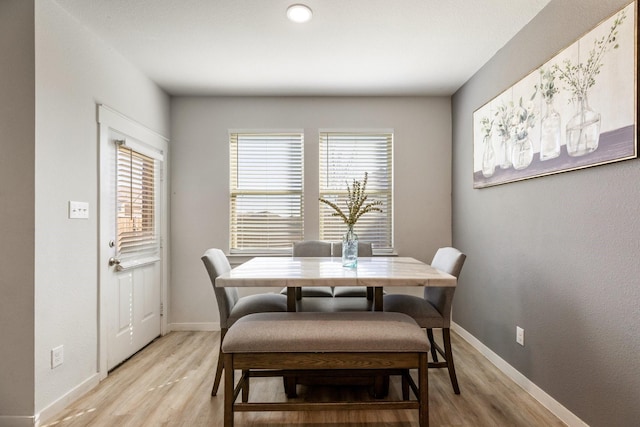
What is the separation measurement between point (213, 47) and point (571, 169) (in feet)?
8.49

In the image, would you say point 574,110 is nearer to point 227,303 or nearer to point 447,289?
point 447,289

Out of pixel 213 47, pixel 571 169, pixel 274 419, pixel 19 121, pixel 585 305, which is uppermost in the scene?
pixel 213 47

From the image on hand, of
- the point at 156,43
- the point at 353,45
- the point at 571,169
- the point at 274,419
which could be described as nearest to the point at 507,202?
the point at 571,169

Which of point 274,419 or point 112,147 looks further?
point 112,147

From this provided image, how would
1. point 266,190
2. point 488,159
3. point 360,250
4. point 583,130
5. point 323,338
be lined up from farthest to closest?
point 266,190
point 360,250
point 488,159
point 583,130
point 323,338

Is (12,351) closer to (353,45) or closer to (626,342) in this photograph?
(353,45)

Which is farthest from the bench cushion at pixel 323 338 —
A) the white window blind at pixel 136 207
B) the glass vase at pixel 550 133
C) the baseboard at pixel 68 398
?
the white window blind at pixel 136 207

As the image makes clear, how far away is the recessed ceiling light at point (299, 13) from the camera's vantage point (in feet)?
7.43

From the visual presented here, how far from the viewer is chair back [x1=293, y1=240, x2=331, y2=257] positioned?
3326mm

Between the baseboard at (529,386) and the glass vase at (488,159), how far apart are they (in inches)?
58.0

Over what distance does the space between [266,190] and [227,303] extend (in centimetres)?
180

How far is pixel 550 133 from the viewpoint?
7.18 ft

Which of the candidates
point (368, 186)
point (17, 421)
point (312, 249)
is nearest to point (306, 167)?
point (368, 186)

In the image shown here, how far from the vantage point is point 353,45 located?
2.79 meters
